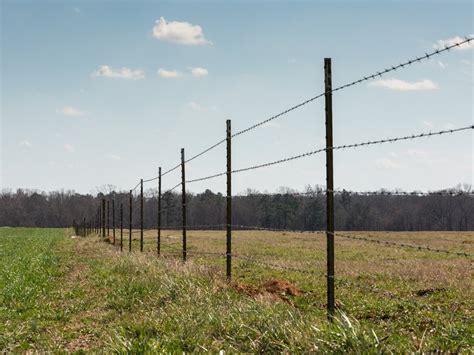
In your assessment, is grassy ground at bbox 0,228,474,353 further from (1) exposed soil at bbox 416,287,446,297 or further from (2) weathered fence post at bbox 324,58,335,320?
(2) weathered fence post at bbox 324,58,335,320

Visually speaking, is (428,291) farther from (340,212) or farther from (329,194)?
(340,212)

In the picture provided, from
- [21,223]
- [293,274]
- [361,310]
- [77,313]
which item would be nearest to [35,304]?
[77,313]

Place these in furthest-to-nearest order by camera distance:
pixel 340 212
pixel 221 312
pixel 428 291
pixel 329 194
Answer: pixel 340 212, pixel 428 291, pixel 221 312, pixel 329 194

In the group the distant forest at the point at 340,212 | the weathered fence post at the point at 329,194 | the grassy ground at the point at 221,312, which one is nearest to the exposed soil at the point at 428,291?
the grassy ground at the point at 221,312

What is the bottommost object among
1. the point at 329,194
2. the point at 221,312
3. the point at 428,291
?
the point at 428,291

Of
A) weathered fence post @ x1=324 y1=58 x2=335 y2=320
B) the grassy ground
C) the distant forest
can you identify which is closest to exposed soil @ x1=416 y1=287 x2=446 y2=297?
the grassy ground

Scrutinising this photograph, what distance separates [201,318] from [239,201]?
146 metres

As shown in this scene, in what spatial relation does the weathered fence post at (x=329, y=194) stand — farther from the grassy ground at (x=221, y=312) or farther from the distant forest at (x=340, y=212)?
the distant forest at (x=340, y=212)

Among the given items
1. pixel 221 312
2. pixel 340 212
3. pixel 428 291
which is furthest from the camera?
pixel 340 212

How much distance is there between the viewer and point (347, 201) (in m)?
136

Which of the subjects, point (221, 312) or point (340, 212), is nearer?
point (221, 312)

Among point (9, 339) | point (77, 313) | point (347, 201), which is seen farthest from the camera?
point (347, 201)

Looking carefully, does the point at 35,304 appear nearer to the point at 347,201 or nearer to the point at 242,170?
the point at 242,170

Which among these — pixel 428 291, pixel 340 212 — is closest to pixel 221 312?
pixel 428 291
